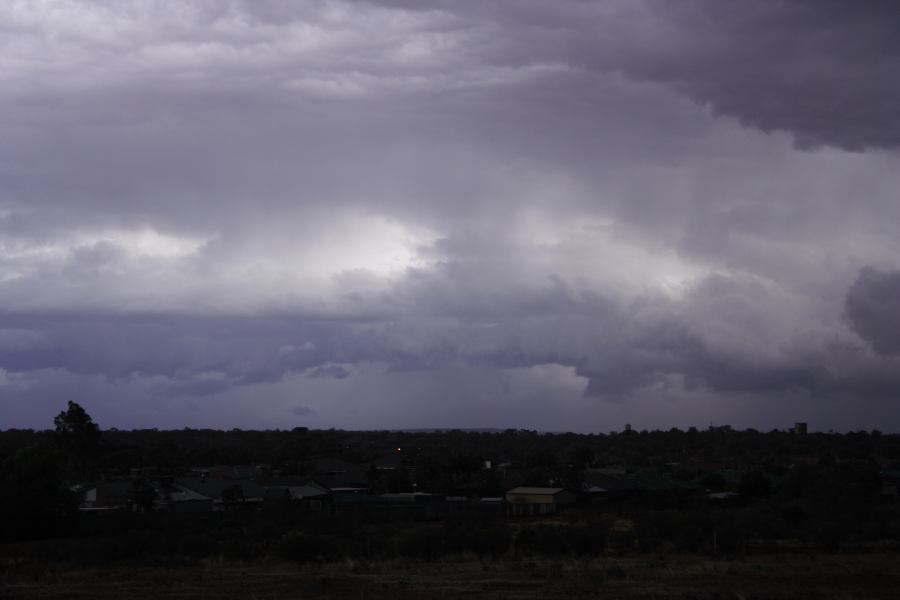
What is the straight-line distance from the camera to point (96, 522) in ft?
205

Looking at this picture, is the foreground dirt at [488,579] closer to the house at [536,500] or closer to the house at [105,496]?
the house at [536,500]

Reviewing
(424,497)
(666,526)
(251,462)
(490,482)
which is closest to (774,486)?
(490,482)

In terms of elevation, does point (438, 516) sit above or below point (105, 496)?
below

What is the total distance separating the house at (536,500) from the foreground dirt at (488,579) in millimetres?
27603

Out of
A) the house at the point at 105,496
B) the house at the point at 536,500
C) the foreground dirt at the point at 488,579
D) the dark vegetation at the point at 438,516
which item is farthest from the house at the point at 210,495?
the foreground dirt at the point at 488,579

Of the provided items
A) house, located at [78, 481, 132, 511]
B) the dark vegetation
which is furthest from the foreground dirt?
house, located at [78, 481, 132, 511]

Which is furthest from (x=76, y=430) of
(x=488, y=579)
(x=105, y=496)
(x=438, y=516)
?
(x=488, y=579)

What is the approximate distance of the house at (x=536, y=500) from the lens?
3009 inches

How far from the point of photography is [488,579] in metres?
40.7

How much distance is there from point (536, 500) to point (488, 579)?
1571 inches

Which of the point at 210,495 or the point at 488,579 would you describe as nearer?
the point at 488,579

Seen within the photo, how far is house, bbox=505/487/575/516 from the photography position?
76.4 m

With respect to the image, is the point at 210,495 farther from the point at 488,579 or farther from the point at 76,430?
the point at 488,579

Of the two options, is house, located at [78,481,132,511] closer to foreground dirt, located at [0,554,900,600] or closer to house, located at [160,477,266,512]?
house, located at [160,477,266,512]
